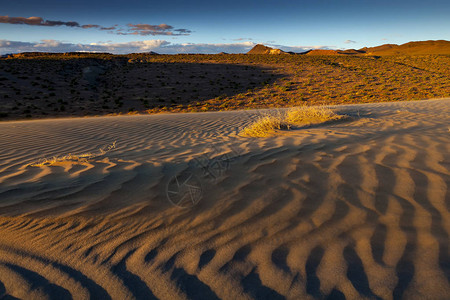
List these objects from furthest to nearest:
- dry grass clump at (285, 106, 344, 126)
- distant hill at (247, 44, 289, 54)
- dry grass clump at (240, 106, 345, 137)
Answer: distant hill at (247, 44, 289, 54)
dry grass clump at (285, 106, 344, 126)
dry grass clump at (240, 106, 345, 137)

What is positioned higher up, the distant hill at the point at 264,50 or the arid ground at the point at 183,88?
the distant hill at the point at 264,50

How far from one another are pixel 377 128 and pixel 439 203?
326 centimetres

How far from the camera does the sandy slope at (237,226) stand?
150 cm

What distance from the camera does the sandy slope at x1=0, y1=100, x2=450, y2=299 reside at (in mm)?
1499

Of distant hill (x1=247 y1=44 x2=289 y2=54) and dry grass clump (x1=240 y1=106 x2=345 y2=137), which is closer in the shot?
dry grass clump (x1=240 y1=106 x2=345 y2=137)

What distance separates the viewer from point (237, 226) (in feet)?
6.69

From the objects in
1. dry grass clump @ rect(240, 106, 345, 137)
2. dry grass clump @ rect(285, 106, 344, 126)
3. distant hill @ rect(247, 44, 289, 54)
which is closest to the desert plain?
dry grass clump @ rect(240, 106, 345, 137)

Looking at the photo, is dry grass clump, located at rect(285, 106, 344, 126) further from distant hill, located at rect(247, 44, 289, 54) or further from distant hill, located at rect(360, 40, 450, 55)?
distant hill, located at rect(360, 40, 450, 55)

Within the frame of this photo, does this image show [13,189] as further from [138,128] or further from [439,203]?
[138,128]

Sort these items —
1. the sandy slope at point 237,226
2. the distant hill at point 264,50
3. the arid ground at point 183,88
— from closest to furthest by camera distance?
the sandy slope at point 237,226 → the arid ground at point 183,88 → the distant hill at point 264,50

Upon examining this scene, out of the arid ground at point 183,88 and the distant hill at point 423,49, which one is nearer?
the arid ground at point 183,88

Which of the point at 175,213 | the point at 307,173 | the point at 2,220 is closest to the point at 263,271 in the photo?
the point at 175,213

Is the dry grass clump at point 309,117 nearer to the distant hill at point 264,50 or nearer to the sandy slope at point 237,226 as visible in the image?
the sandy slope at point 237,226

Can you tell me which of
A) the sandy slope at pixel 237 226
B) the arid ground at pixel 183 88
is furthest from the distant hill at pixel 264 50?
the sandy slope at pixel 237 226
